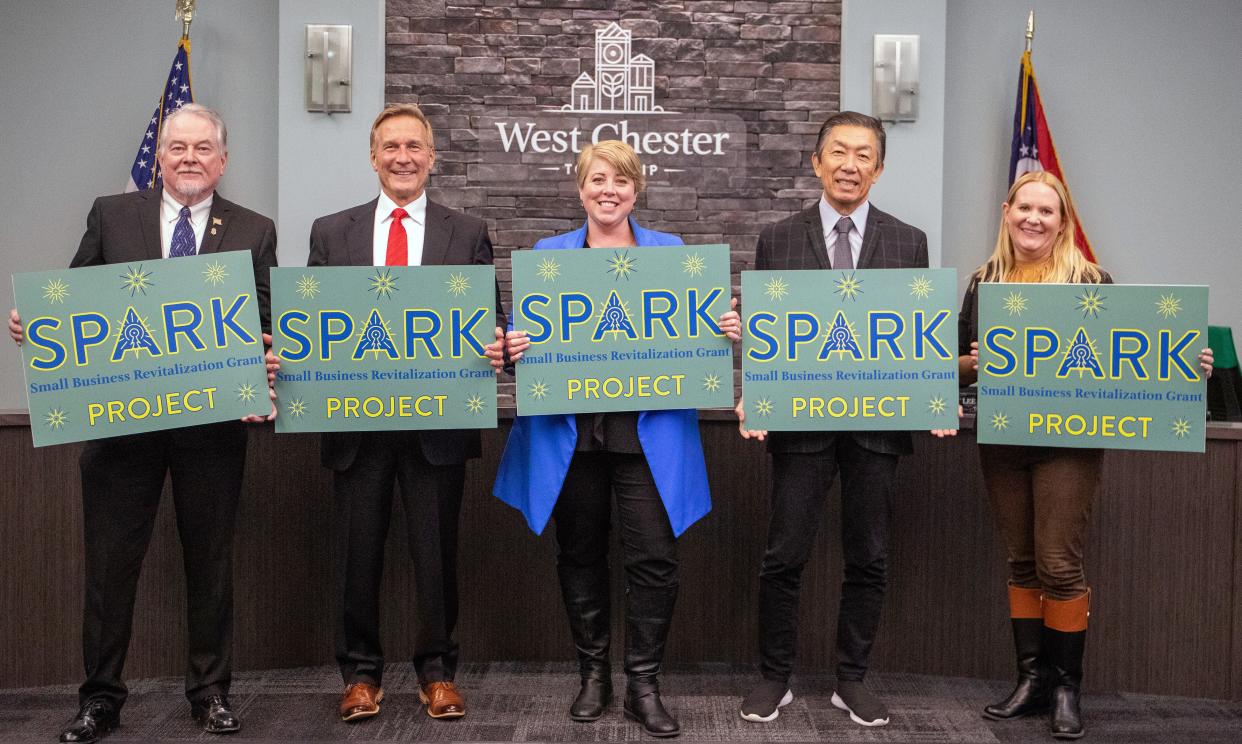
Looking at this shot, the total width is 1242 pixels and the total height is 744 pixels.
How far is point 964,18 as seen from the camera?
4531 millimetres

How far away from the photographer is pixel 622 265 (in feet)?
8.15

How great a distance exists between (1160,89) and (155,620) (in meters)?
4.51

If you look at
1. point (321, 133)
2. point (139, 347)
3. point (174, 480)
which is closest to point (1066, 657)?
point (174, 480)

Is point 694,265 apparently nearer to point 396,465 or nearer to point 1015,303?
point 1015,303

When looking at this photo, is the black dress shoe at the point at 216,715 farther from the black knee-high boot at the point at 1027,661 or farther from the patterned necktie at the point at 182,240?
the black knee-high boot at the point at 1027,661

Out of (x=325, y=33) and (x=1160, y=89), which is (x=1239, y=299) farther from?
(x=325, y=33)

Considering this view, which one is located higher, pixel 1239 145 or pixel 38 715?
pixel 1239 145

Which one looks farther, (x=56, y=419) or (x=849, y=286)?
(x=849, y=286)

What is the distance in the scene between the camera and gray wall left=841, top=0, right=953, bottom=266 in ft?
14.0

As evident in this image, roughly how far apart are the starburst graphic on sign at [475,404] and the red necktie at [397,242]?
382 millimetres

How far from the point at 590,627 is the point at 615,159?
1.16 m

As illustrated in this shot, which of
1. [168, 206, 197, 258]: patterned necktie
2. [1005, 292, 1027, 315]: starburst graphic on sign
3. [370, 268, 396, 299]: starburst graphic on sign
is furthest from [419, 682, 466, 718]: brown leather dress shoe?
[1005, 292, 1027, 315]: starburst graphic on sign

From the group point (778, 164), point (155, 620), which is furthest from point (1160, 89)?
point (155, 620)

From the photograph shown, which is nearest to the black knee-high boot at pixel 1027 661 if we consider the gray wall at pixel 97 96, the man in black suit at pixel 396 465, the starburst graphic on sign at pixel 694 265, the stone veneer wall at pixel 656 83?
the starburst graphic on sign at pixel 694 265
